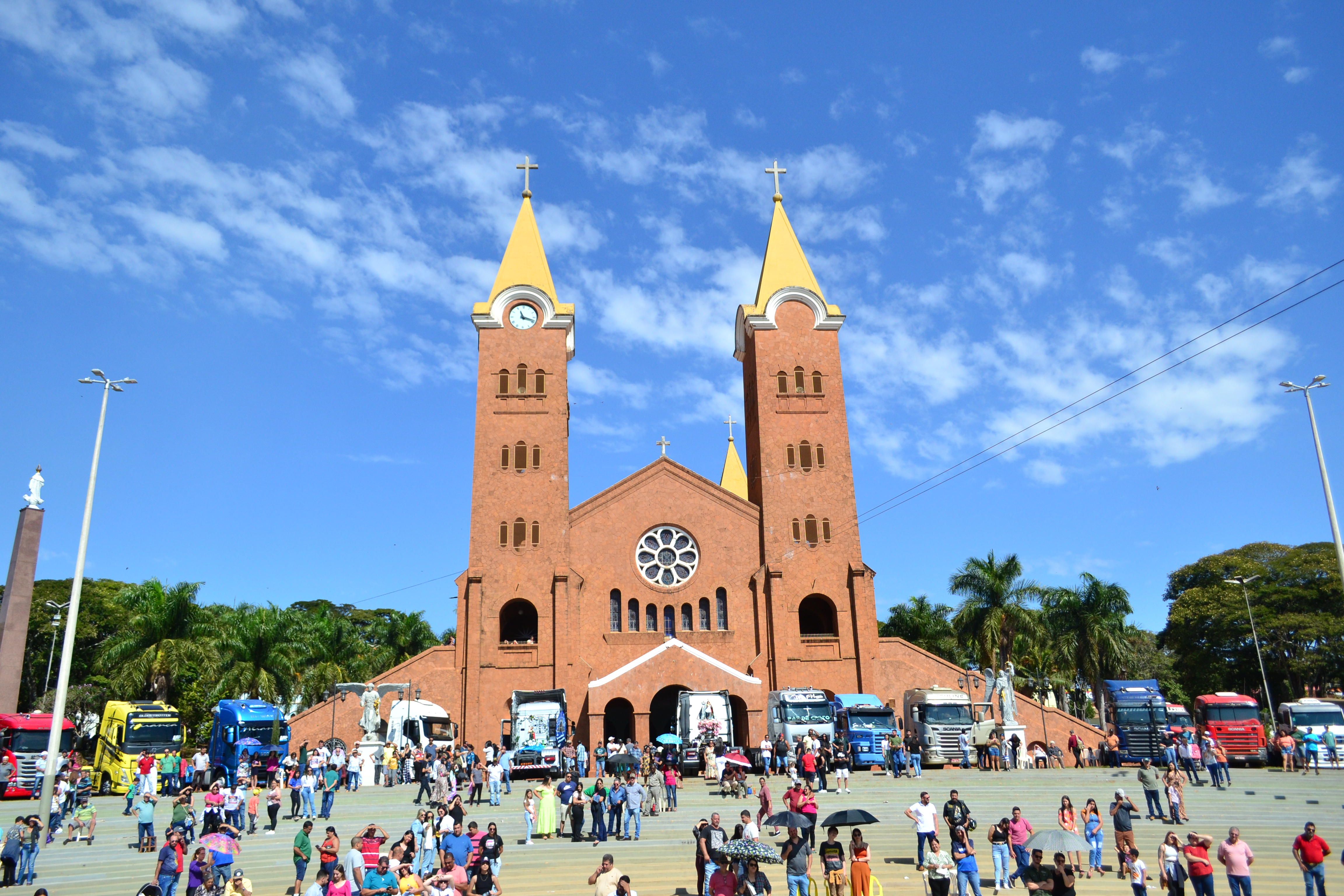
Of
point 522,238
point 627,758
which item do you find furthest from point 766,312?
point 627,758

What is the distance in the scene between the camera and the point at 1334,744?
31.1 meters

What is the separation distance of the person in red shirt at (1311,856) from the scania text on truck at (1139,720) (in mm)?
21401

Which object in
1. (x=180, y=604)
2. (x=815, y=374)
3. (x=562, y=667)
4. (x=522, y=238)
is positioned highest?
(x=522, y=238)

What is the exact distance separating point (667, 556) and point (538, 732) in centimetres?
1137

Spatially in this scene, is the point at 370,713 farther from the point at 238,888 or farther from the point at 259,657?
the point at 238,888

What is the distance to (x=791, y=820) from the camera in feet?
48.8

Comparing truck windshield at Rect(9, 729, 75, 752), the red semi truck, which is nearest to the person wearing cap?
truck windshield at Rect(9, 729, 75, 752)

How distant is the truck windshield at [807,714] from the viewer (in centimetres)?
3300

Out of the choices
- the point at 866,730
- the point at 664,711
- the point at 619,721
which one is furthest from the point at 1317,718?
the point at 619,721

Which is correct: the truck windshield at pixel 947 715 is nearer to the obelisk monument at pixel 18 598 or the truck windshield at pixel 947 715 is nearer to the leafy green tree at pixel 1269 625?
the leafy green tree at pixel 1269 625

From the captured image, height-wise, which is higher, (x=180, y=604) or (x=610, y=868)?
(x=180, y=604)

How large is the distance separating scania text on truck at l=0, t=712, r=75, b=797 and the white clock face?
2371 centimetres

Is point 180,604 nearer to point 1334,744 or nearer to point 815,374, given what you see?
point 815,374

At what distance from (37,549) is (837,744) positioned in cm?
3306
